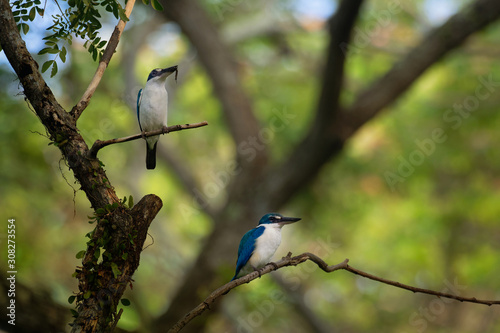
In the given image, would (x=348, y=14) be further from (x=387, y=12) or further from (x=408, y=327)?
(x=408, y=327)

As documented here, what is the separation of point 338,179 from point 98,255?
30.5ft

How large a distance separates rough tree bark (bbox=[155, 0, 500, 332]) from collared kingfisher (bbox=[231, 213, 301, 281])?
5570 mm

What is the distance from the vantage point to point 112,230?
268cm

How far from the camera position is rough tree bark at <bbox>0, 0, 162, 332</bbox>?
103 inches

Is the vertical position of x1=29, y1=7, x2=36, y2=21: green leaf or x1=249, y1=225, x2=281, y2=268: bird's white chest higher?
x1=29, y1=7, x2=36, y2=21: green leaf

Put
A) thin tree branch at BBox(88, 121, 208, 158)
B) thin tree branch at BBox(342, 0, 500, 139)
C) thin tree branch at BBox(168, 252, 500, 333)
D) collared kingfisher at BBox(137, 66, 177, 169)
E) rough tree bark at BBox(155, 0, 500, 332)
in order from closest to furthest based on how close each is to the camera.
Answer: thin tree branch at BBox(168, 252, 500, 333) → thin tree branch at BBox(88, 121, 208, 158) → collared kingfisher at BBox(137, 66, 177, 169) → rough tree bark at BBox(155, 0, 500, 332) → thin tree branch at BBox(342, 0, 500, 139)

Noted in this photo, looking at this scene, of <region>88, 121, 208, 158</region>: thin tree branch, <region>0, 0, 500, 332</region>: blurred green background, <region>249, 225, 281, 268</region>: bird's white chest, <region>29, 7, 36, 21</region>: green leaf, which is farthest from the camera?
<region>0, 0, 500, 332</region>: blurred green background

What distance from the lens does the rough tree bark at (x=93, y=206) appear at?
2611 millimetres

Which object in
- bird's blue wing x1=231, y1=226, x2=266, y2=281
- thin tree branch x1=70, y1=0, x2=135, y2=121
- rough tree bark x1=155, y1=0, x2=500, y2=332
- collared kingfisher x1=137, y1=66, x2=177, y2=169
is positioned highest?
rough tree bark x1=155, y1=0, x2=500, y2=332

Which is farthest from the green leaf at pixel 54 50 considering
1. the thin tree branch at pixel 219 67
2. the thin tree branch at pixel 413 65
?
the thin tree branch at pixel 219 67

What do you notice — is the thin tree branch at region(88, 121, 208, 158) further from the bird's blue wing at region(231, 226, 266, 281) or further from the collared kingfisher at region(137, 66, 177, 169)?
the bird's blue wing at region(231, 226, 266, 281)

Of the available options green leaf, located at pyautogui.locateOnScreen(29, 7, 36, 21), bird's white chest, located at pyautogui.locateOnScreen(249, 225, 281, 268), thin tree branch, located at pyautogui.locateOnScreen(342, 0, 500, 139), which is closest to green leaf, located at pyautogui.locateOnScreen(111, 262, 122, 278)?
bird's white chest, located at pyautogui.locateOnScreen(249, 225, 281, 268)

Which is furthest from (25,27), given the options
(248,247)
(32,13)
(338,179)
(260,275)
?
(338,179)

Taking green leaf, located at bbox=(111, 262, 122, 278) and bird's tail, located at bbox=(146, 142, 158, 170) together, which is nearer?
green leaf, located at bbox=(111, 262, 122, 278)
